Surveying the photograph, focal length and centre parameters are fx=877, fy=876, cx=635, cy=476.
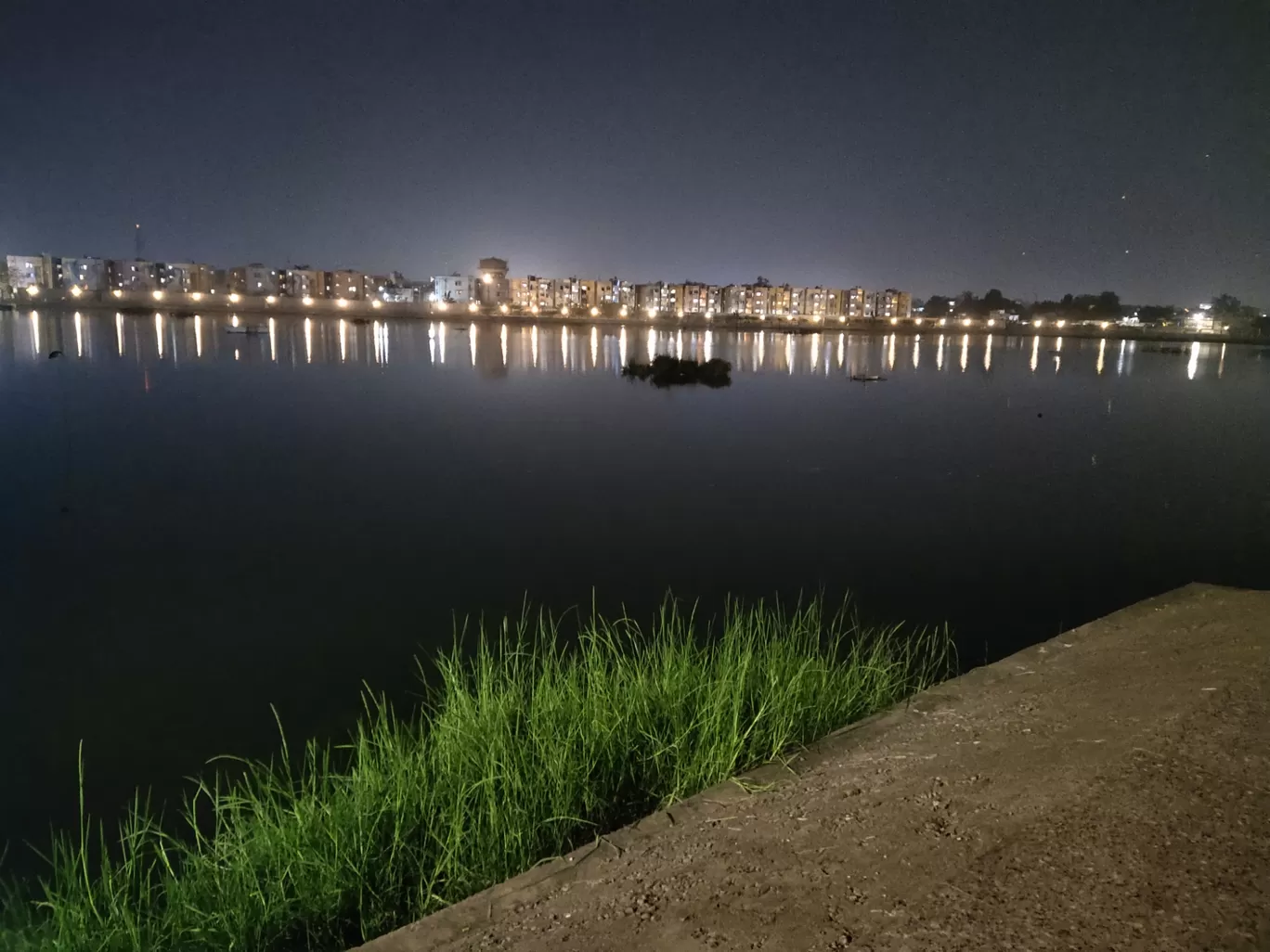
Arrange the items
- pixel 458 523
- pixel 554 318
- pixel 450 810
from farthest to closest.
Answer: pixel 554 318 < pixel 458 523 < pixel 450 810

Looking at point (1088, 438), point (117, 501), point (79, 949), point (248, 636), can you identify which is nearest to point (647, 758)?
point (79, 949)

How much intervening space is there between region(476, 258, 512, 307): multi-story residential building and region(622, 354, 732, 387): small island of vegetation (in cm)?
13134

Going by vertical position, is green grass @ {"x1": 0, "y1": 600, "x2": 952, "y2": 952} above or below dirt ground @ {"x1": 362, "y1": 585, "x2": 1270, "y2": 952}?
below

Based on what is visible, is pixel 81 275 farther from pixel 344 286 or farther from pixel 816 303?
pixel 816 303

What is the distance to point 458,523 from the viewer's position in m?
14.0

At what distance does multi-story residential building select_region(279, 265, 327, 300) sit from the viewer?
168075 millimetres

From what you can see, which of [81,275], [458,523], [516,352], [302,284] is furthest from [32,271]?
[458,523]

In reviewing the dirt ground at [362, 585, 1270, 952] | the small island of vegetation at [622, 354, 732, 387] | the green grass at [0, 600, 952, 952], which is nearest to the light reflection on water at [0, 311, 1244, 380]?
the small island of vegetation at [622, 354, 732, 387]

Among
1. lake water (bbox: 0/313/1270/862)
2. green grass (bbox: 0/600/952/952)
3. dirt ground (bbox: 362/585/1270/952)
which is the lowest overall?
lake water (bbox: 0/313/1270/862)

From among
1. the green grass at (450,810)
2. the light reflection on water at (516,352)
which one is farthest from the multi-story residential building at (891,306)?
the green grass at (450,810)

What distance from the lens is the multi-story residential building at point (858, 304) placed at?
16900cm

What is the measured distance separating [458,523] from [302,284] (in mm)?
171296

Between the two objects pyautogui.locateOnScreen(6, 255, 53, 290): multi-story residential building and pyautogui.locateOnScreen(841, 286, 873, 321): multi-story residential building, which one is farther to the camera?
pyautogui.locateOnScreen(841, 286, 873, 321): multi-story residential building

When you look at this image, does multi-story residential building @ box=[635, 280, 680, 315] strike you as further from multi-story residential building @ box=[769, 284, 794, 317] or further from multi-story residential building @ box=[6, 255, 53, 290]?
multi-story residential building @ box=[6, 255, 53, 290]
